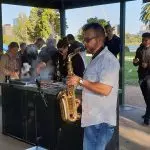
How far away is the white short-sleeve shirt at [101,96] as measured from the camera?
3.02m

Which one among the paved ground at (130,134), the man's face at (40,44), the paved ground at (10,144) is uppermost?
the man's face at (40,44)

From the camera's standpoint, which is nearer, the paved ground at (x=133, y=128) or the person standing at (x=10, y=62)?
the paved ground at (x=133, y=128)

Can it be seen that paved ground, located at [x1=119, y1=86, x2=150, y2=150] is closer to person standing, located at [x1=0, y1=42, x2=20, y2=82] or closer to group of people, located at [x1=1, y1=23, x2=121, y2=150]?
group of people, located at [x1=1, y1=23, x2=121, y2=150]

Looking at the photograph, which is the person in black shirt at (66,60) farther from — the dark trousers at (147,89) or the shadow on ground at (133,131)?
the dark trousers at (147,89)

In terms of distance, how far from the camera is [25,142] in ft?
18.1

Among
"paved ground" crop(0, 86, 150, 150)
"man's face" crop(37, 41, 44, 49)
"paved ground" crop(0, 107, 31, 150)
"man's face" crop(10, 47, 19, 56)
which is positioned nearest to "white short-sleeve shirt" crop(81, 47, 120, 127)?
"paved ground" crop(0, 86, 150, 150)

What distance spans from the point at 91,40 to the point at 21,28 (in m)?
6.97

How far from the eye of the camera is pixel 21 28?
9.77 m

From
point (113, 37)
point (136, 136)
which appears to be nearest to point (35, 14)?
point (113, 37)

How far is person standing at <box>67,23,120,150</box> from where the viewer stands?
300 cm

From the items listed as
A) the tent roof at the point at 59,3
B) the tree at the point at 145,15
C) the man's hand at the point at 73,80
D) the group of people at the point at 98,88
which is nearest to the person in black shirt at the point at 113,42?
the tent roof at the point at 59,3

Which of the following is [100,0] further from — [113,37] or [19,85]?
[19,85]

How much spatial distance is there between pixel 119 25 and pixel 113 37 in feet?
1.94

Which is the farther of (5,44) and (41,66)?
(5,44)
